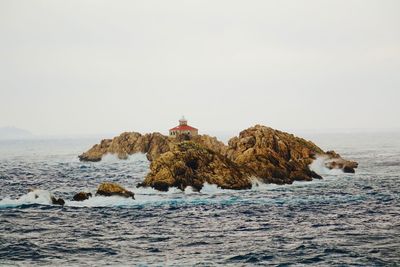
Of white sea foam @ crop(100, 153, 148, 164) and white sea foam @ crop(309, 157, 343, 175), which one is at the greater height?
white sea foam @ crop(100, 153, 148, 164)

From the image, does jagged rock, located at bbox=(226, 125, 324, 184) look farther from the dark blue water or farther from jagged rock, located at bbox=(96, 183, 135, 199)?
jagged rock, located at bbox=(96, 183, 135, 199)

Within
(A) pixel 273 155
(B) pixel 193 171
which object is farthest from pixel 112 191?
(A) pixel 273 155

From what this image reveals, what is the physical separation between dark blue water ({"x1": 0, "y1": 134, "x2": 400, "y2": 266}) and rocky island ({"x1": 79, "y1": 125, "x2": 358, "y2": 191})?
2946 millimetres

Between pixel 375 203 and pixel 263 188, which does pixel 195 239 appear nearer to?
pixel 375 203

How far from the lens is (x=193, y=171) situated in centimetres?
7606

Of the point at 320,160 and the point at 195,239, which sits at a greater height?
the point at 320,160

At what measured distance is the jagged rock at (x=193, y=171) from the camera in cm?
7362

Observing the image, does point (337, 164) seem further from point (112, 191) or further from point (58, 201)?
point (58, 201)

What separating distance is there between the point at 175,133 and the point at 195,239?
112499 mm

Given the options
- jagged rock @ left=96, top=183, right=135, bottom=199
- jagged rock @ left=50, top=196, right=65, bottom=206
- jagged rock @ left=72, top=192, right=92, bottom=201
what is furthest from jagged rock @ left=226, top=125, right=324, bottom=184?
jagged rock @ left=50, top=196, right=65, bottom=206

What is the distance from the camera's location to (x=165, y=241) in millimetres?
42188

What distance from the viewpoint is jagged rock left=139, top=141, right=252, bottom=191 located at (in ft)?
242

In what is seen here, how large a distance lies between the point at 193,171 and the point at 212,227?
28.6 meters

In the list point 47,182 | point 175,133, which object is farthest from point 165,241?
point 175,133
